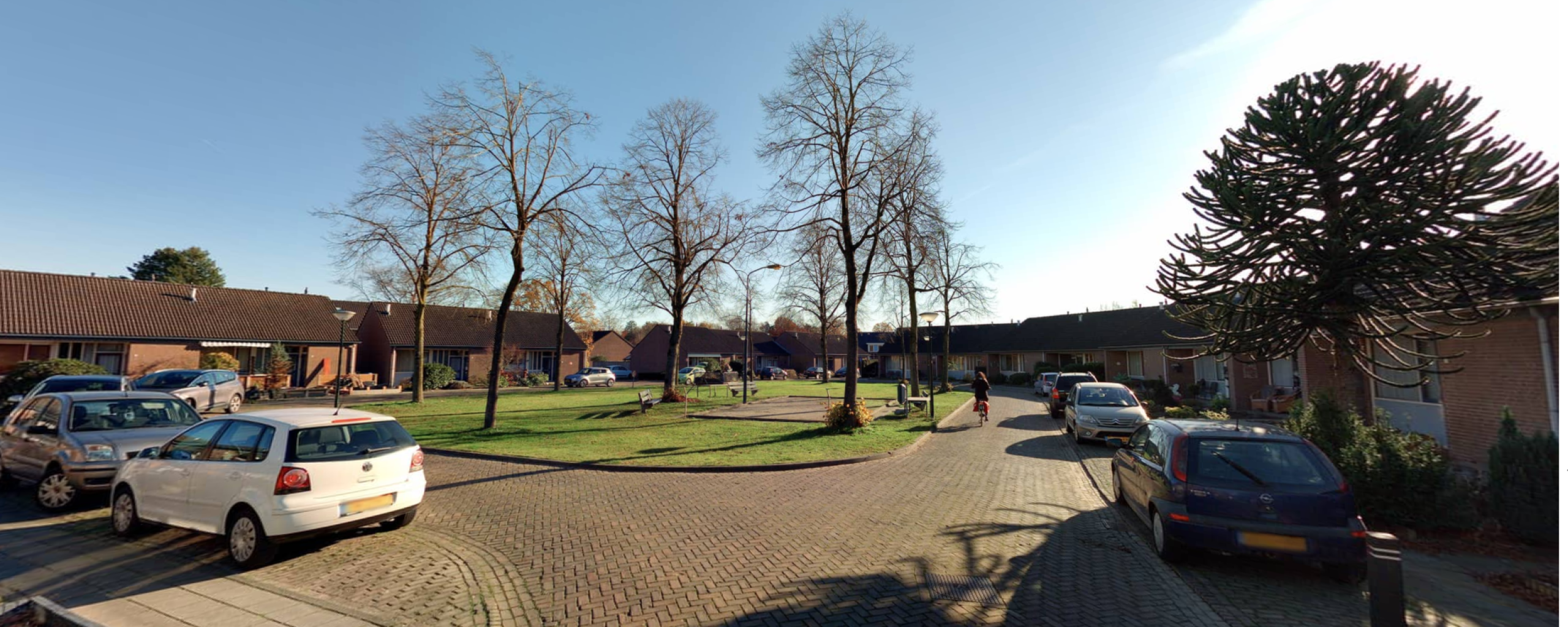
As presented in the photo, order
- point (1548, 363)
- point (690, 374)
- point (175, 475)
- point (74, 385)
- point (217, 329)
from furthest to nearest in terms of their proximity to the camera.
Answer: point (690, 374) → point (217, 329) → point (74, 385) → point (1548, 363) → point (175, 475)

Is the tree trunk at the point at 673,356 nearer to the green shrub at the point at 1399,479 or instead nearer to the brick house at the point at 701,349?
the green shrub at the point at 1399,479

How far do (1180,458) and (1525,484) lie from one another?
12.3ft

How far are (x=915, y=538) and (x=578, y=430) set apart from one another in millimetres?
11770

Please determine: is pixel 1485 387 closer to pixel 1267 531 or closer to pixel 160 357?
pixel 1267 531

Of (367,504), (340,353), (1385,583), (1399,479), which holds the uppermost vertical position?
(340,353)

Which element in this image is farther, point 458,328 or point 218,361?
point 458,328

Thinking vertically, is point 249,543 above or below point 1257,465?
below

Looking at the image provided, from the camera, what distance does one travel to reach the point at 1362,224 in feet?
24.6

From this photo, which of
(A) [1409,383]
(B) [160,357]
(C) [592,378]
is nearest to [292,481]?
(A) [1409,383]

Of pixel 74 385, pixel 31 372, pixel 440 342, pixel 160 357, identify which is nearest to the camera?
pixel 74 385

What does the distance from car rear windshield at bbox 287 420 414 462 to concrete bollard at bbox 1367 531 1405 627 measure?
28.2 ft

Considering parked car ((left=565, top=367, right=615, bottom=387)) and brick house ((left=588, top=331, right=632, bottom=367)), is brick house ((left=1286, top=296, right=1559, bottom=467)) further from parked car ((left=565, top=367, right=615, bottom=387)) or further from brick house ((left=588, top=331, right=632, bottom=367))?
brick house ((left=588, top=331, right=632, bottom=367))

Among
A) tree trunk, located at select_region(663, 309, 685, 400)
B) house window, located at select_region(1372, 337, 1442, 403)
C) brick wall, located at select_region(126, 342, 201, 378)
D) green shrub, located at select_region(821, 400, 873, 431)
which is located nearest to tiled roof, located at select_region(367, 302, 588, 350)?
brick wall, located at select_region(126, 342, 201, 378)

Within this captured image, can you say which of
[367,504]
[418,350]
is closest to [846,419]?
[367,504]
